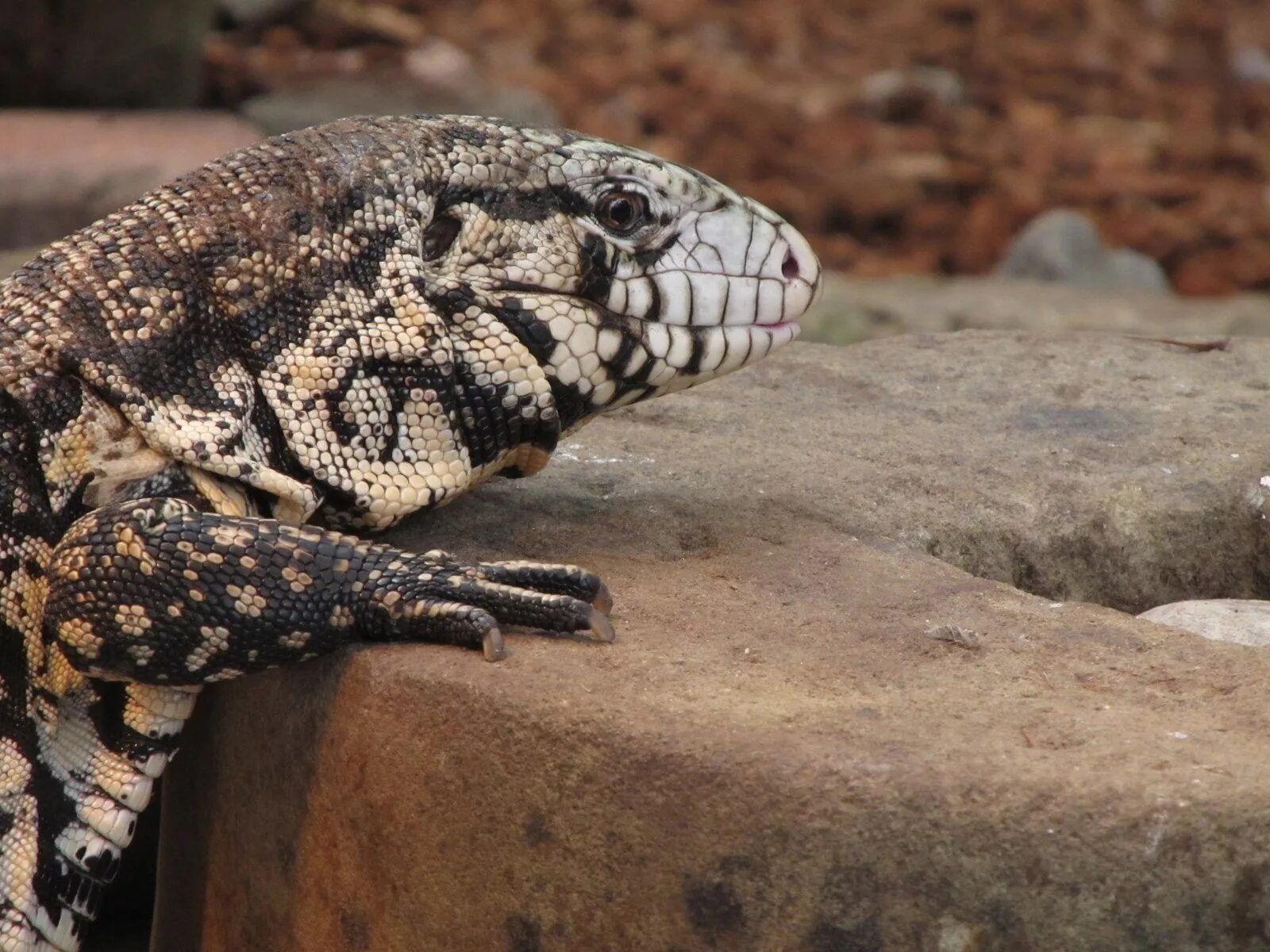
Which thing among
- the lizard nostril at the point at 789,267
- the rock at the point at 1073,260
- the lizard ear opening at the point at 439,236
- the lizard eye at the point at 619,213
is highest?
the lizard eye at the point at 619,213

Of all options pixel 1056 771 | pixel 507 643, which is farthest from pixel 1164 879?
pixel 507 643

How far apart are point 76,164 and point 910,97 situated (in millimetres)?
6316

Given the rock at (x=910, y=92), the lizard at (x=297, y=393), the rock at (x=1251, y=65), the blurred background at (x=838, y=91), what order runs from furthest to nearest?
the rock at (x=1251, y=65), the rock at (x=910, y=92), the blurred background at (x=838, y=91), the lizard at (x=297, y=393)

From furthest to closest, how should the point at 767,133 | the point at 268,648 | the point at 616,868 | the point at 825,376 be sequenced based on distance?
the point at 767,133, the point at 825,376, the point at 268,648, the point at 616,868

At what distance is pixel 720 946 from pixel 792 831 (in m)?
0.25

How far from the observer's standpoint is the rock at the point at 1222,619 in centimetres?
432

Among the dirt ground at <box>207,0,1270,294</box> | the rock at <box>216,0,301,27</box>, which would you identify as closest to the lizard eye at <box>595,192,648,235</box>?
the dirt ground at <box>207,0,1270,294</box>

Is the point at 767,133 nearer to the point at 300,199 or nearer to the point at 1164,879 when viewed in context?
the point at 300,199

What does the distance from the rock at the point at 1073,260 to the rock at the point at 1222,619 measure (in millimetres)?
7530

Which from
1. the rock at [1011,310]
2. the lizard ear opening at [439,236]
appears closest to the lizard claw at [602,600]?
the lizard ear opening at [439,236]

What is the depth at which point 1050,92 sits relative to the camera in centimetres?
1416

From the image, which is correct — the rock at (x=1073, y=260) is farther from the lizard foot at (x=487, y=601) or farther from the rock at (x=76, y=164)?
the lizard foot at (x=487, y=601)

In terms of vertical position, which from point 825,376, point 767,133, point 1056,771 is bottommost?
point 767,133

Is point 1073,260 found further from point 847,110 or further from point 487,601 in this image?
point 487,601
